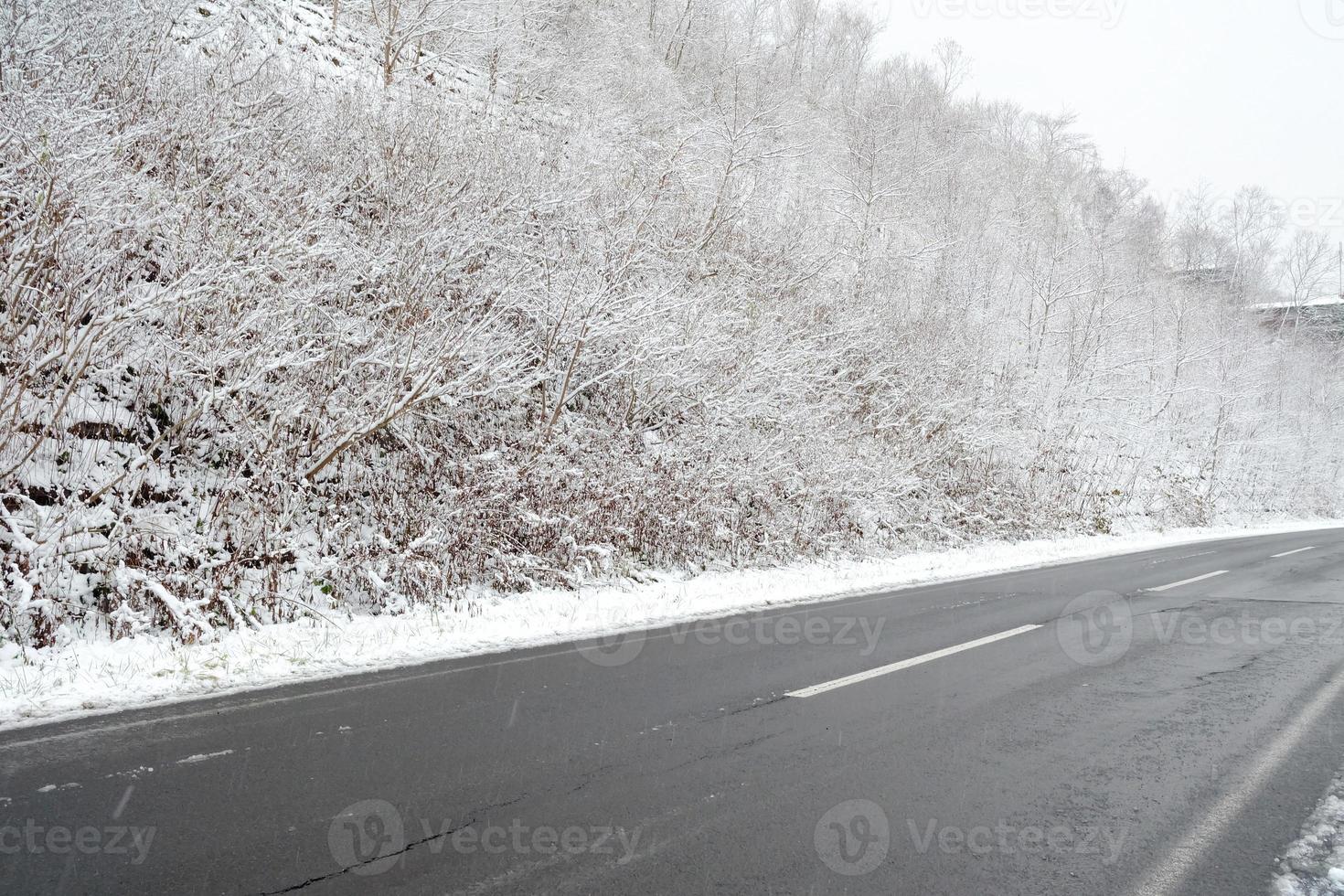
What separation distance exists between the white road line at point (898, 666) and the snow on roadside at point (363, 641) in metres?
2.79

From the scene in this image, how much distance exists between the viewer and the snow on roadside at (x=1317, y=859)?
3.53 metres

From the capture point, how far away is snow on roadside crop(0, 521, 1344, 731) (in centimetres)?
550

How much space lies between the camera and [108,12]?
10172 millimetres

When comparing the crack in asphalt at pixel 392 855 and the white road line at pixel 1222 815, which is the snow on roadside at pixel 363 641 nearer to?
the crack in asphalt at pixel 392 855

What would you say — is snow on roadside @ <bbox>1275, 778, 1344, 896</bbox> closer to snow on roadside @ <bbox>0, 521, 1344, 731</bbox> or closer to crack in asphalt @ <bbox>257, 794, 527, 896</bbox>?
crack in asphalt @ <bbox>257, 794, 527, 896</bbox>

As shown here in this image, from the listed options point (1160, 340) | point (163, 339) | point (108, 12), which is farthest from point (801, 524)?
point (1160, 340)

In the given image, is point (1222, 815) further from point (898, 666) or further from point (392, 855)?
point (392, 855)

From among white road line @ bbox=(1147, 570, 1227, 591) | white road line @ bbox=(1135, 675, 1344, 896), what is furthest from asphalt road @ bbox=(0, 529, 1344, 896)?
white road line @ bbox=(1147, 570, 1227, 591)

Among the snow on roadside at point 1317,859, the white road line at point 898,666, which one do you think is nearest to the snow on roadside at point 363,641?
the white road line at point 898,666

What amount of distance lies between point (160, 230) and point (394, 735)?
7.33 m

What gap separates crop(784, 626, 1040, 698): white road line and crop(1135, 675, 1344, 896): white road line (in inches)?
105

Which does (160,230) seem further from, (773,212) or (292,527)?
(773,212)

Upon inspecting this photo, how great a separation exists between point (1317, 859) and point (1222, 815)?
0.48 metres

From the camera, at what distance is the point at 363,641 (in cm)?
723
